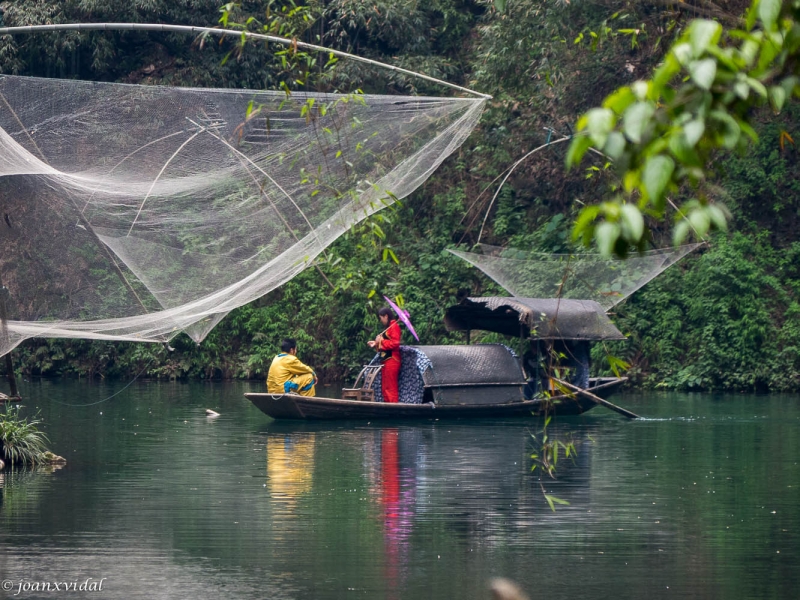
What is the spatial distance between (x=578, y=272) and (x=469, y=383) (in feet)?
6.99

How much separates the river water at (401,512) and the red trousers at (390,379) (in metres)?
0.56

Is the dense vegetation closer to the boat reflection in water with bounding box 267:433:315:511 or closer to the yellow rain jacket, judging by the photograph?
the yellow rain jacket

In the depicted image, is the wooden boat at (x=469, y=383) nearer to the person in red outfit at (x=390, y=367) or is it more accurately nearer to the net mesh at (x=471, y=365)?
the net mesh at (x=471, y=365)

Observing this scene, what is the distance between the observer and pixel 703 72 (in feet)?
7.00

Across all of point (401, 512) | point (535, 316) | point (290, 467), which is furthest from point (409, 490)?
point (535, 316)

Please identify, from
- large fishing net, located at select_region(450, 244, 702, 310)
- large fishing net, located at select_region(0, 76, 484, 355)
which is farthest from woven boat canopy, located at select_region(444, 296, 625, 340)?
large fishing net, located at select_region(0, 76, 484, 355)

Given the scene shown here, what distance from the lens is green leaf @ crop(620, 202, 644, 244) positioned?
2.18 meters

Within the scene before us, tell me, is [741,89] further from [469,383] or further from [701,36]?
[469,383]

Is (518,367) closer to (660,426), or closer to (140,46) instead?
(660,426)

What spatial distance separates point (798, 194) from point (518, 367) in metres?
8.50

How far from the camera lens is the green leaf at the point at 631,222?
2176 millimetres

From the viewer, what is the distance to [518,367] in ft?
51.3

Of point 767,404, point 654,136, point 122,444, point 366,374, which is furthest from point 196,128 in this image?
point 767,404

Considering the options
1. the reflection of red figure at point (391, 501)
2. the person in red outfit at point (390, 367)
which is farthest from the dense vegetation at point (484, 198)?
the reflection of red figure at point (391, 501)
